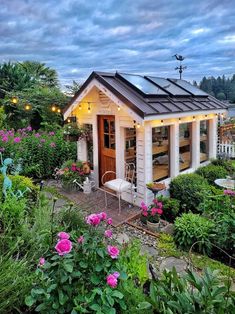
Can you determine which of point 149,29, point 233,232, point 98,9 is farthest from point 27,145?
point 149,29

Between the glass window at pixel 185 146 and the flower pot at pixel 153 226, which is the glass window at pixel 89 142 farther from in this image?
the flower pot at pixel 153 226

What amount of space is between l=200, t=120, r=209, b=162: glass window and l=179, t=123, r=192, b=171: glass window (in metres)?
1.01

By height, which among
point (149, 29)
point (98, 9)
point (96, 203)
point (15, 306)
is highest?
point (149, 29)

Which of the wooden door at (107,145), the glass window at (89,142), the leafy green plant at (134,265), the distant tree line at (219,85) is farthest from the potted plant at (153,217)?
the distant tree line at (219,85)

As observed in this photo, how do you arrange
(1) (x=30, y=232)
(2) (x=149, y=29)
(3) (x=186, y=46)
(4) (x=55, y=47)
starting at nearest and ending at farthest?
(1) (x=30, y=232) < (2) (x=149, y=29) < (4) (x=55, y=47) < (3) (x=186, y=46)

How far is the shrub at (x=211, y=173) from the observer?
8844mm

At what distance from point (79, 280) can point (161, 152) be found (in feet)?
19.3

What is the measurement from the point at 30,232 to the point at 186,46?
2229cm

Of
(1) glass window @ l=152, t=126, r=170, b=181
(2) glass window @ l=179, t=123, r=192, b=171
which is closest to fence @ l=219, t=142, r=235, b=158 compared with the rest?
(2) glass window @ l=179, t=123, r=192, b=171

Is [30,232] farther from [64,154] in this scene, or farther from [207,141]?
[207,141]

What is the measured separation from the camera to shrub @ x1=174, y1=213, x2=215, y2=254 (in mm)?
4883

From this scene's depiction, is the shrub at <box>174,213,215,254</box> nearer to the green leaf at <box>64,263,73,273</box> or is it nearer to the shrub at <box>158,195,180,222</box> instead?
the shrub at <box>158,195,180,222</box>

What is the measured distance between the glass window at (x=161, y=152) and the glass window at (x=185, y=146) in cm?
86

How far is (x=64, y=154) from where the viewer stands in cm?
1004
